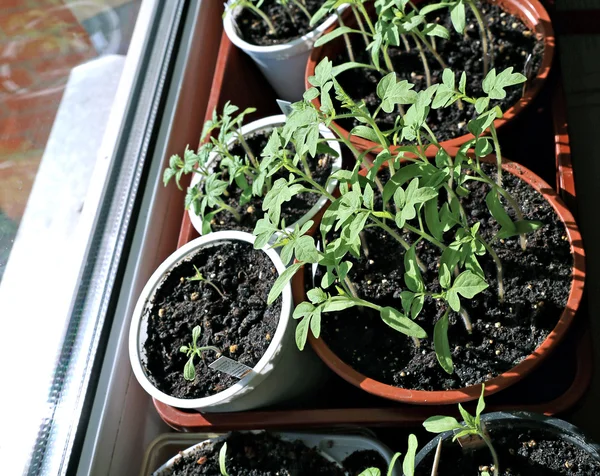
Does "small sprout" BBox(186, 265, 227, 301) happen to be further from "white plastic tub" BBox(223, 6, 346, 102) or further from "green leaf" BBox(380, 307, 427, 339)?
Result: "white plastic tub" BBox(223, 6, 346, 102)

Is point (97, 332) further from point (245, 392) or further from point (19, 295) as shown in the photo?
point (245, 392)

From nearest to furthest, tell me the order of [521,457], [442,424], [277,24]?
[442,424] → [521,457] → [277,24]

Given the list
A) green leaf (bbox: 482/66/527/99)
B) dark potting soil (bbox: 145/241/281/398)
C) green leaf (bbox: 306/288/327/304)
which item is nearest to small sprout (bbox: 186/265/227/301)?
dark potting soil (bbox: 145/241/281/398)

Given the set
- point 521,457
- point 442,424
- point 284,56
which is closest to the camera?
point 442,424

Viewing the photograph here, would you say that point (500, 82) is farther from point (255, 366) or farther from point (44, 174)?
point (44, 174)

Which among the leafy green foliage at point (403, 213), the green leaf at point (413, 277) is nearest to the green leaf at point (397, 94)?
the leafy green foliage at point (403, 213)

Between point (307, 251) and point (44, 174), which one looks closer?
point (307, 251)

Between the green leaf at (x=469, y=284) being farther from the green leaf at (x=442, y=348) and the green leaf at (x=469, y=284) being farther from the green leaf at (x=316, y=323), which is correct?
the green leaf at (x=316, y=323)

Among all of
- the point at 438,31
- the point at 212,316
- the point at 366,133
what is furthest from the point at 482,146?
the point at 212,316

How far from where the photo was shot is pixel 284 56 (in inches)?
60.2

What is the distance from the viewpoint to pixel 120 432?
48.4 inches

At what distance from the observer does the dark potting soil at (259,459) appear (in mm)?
1095

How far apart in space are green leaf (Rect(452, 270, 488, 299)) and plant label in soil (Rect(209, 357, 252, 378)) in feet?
1.27

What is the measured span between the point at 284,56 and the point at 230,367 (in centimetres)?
83
